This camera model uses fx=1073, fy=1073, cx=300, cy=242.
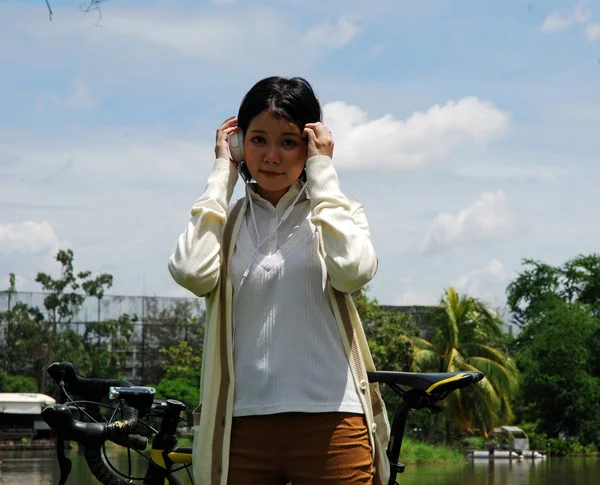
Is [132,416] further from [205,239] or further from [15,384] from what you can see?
[15,384]

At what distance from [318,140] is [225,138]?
271 millimetres

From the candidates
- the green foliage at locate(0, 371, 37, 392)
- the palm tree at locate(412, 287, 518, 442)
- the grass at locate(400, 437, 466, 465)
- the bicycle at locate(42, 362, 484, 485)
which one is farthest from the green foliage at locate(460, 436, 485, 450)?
the bicycle at locate(42, 362, 484, 485)

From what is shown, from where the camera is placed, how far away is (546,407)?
31625 mm

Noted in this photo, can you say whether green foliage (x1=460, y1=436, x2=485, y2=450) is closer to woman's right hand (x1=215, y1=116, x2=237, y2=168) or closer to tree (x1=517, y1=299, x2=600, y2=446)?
tree (x1=517, y1=299, x2=600, y2=446)

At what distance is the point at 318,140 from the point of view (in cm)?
261

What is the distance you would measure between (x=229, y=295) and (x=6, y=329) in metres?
36.8

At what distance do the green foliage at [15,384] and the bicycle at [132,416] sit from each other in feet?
112

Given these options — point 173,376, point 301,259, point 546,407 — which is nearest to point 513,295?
point 546,407

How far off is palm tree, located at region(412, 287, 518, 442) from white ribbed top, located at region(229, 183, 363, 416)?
24982 millimetres

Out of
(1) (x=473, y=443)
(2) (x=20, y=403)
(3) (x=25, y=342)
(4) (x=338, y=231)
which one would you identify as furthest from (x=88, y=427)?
(3) (x=25, y=342)

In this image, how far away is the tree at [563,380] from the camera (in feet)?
101

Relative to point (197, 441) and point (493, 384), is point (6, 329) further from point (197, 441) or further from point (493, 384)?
point (197, 441)

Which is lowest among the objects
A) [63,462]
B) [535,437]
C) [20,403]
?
[535,437]

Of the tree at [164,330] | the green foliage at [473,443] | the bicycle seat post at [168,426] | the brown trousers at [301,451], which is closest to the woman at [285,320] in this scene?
the brown trousers at [301,451]
